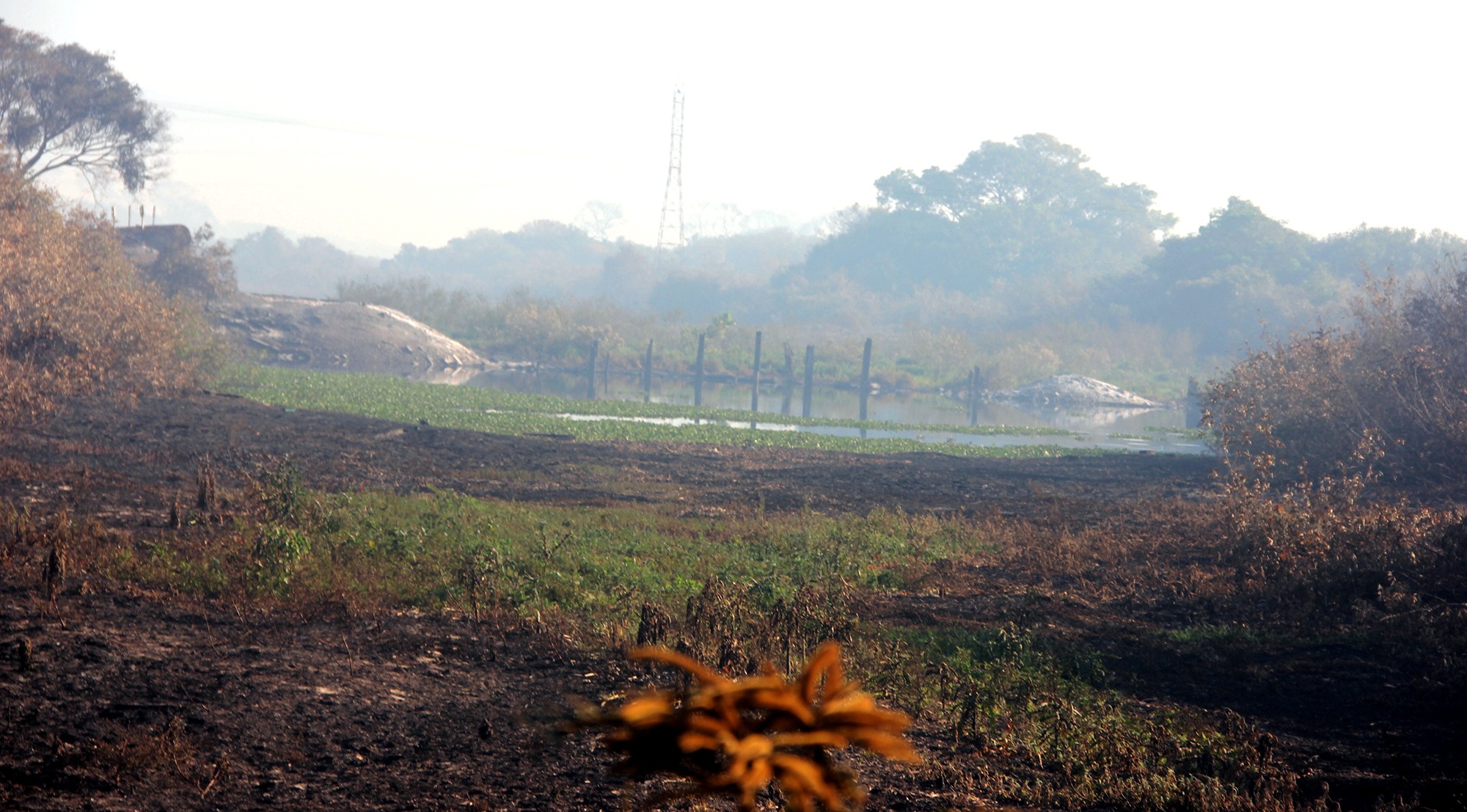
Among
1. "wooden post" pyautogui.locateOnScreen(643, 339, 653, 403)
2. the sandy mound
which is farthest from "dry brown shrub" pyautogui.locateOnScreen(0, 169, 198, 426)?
the sandy mound

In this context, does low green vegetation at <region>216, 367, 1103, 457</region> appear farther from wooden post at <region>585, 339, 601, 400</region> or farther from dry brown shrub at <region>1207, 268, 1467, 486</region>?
wooden post at <region>585, 339, 601, 400</region>

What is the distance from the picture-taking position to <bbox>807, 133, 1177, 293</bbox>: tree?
276 ft

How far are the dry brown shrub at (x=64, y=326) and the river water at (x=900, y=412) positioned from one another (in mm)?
11079

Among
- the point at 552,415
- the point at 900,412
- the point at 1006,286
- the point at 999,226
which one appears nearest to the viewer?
the point at 552,415

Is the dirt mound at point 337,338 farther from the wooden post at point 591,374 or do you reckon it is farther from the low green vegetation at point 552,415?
the low green vegetation at point 552,415

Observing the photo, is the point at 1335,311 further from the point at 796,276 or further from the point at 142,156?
the point at 142,156

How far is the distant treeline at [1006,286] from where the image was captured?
6194 cm

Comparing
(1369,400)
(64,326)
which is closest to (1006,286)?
(1369,400)

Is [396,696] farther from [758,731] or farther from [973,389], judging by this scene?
[973,389]

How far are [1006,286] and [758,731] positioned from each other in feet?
270

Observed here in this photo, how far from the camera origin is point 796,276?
8819 centimetres

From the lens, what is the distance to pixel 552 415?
2948 cm

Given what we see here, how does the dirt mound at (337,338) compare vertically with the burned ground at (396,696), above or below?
above

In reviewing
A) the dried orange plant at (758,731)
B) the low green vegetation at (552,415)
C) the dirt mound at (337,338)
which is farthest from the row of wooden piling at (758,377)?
the dried orange plant at (758,731)
